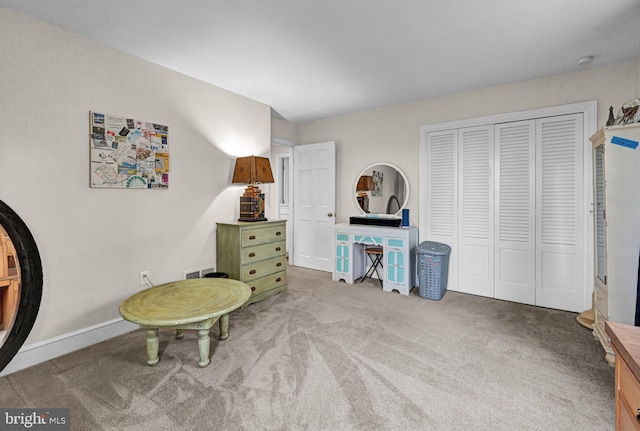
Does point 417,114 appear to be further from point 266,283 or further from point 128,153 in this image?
point 128,153

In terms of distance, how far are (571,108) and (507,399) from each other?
2.97 m

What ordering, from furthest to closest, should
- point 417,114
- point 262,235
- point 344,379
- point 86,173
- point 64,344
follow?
1. point 417,114
2. point 262,235
3. point 86,173
4. point 64,344
5. point 344,379

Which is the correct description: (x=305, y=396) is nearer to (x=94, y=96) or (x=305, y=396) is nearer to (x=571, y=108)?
(x=94, y=96)

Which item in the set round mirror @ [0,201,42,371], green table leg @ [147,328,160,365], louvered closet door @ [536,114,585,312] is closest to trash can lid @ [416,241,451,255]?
louvered closet door @ [536,114,585,312]

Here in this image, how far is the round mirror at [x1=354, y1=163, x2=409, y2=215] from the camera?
410 centimetres

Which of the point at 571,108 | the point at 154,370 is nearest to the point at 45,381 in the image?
the point at 154,370

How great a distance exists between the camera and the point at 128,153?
2.66 metres

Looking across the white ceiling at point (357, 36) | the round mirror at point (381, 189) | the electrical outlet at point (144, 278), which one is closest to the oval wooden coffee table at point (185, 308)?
the electrical outlet at point (144, 278)

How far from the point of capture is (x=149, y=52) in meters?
2.61

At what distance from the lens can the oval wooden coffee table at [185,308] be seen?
6.20ft

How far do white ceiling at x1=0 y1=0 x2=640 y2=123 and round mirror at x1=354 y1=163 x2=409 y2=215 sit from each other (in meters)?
1.25

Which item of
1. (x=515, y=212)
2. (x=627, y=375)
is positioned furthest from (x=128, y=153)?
(x=515, y=212)

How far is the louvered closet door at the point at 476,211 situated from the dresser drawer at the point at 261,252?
7.57ft

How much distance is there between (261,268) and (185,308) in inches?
54.5
